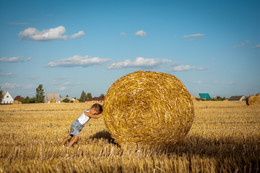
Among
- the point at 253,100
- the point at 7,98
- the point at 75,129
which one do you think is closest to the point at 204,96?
the point at 253,100

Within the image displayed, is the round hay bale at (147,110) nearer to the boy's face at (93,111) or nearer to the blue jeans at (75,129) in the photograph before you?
the boy's face at (93,111)

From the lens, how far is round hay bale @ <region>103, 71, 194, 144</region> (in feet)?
20.4

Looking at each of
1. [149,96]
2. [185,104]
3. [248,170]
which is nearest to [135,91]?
[149,96]

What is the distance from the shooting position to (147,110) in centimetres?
621

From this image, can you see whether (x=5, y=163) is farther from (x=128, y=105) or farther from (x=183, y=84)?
(x=183, y=84)

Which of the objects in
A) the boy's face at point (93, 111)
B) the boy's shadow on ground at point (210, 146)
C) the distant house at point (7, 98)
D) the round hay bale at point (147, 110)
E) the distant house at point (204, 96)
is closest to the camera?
the boy's shadow on ground at point (210, 146)

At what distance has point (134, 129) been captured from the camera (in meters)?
6.26

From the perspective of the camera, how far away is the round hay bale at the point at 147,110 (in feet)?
20.4

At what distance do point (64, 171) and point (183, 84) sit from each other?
4130 mm

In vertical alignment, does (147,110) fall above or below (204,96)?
above

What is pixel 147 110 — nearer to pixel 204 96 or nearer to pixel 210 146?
pixel 210 146

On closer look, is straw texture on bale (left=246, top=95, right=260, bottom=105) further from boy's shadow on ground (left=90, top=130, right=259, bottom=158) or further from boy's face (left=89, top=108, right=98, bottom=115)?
boy's face (left=89, top=108, right=98, bottom=115)

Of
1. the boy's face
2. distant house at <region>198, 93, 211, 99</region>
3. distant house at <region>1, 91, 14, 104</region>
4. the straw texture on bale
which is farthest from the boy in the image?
distant house at <region>1, 91, 14, 104</region>

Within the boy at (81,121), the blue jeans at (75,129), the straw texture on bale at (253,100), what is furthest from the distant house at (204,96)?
the blue jeans at (75,129)
